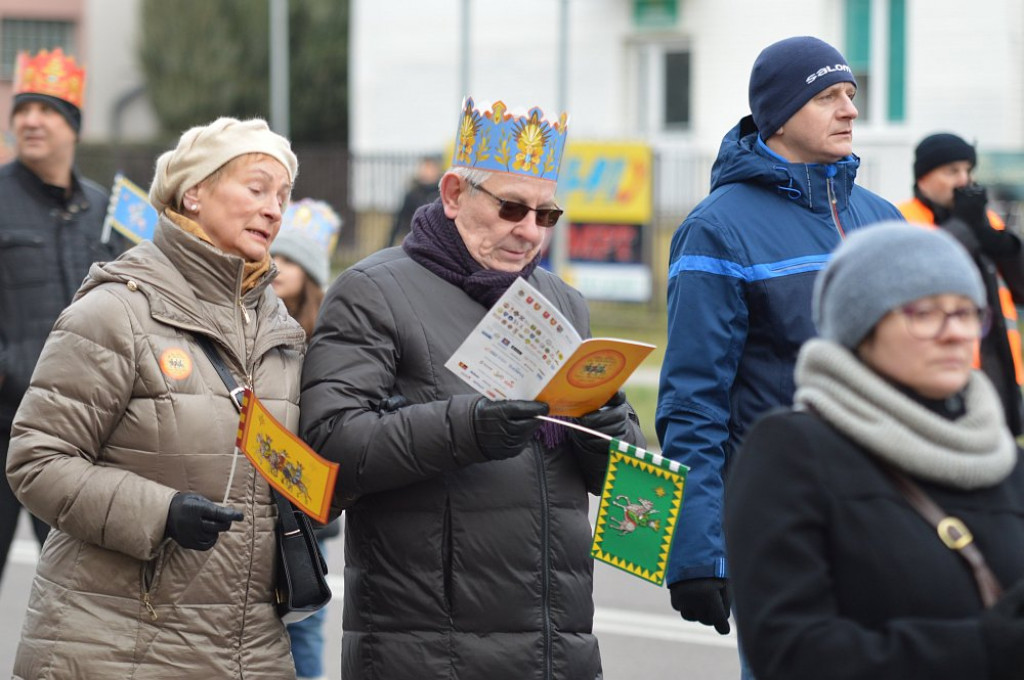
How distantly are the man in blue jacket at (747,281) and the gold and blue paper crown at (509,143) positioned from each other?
430mm

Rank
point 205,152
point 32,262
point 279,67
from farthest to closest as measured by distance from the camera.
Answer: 1. point 279,67
2. point 32,262
3. point 205,152

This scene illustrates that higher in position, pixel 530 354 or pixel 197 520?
pixel 530 354

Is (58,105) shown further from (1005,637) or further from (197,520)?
(1005,637)

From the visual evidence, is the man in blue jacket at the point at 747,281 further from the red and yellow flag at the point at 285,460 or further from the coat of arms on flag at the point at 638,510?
the red and yellow flag at the point at 285,460

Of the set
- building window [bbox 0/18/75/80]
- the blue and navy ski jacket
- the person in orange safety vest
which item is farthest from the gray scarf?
building window [bbox 0/18/75/80]

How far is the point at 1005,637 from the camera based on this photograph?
212 cm

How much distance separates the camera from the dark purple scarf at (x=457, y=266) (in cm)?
329

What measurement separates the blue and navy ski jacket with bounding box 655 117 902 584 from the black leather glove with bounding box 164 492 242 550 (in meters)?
1.02

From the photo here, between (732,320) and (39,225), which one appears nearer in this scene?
(732,320)

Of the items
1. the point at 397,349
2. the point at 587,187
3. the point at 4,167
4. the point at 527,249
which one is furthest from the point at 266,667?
the point at 587,187

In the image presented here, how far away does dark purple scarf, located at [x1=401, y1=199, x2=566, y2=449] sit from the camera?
3295 millimetres

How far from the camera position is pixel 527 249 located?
337 cm

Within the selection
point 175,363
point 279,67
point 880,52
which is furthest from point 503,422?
point 279,67

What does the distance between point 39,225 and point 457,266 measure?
8.16 feet
